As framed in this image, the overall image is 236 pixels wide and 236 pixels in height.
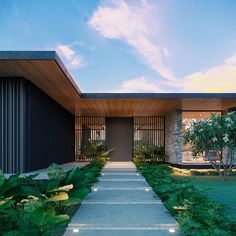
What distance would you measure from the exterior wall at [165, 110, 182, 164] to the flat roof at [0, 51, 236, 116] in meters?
0.58

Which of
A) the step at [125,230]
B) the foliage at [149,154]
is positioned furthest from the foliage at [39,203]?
the foliage at [149,154]

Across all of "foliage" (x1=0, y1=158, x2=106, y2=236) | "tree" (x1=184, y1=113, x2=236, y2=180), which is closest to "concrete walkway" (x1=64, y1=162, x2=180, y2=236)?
"foliage" (x1=0, y1=158, x2=106, y2=236)

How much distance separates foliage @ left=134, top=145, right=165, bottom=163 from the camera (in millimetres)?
17984

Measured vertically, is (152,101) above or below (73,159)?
above

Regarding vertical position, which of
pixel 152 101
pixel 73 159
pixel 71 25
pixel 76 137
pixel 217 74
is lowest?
pixel 73 159

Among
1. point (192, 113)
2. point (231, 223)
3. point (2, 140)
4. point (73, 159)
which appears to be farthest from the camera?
point (73, 159)

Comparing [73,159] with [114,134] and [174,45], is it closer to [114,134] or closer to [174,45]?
[114,134]

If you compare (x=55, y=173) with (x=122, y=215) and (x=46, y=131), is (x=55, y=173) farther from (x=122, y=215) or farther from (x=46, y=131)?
(x=46, y=131)

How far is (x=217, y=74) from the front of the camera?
17312 mm

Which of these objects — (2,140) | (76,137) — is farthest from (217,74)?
(2,140)

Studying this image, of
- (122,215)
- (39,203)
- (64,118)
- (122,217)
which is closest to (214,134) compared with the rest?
(122,215)

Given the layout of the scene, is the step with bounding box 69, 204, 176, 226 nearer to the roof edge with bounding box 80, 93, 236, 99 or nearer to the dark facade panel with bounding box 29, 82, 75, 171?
the dark facade panel with bounding box 29, 82, 75, 171

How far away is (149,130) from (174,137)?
14.6 ft

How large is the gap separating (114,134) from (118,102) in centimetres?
696
